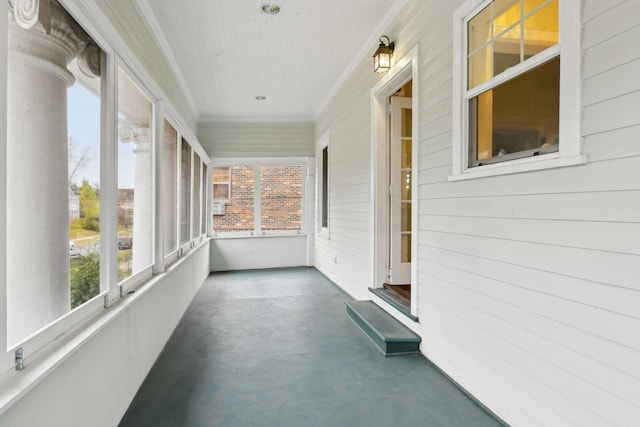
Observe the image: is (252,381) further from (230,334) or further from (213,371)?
(230,334)

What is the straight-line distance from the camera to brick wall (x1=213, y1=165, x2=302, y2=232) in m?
7.98

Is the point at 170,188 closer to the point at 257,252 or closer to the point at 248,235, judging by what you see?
the point at 248,235

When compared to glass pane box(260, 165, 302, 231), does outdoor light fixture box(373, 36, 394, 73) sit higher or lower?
higher

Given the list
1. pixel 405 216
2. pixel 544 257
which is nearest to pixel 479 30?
pixel 544 257

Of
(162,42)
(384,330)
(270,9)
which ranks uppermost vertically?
(270,9)

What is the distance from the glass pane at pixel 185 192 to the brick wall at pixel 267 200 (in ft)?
7.67

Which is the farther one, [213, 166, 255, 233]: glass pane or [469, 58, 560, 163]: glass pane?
[213, 166, 255, 233]: glass pane

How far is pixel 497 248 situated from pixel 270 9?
2995 millimetres

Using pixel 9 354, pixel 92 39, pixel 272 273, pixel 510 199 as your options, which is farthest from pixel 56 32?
pixel 272 273

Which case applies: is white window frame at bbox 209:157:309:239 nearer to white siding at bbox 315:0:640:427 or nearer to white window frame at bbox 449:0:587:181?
white siding at bbox 315:0:640:427

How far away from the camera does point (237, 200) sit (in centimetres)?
798

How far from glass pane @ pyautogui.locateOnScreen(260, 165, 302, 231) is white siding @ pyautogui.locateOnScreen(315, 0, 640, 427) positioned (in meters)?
5.09

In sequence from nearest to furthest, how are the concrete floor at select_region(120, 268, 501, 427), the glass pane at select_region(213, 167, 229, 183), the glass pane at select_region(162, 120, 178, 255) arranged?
1. the concrete floor at select_region(120, 268, 501, 427)
2. the glass pane at select_region(162, 120, 178, 255)
3. the glass pane at select_region(213, 167, 229, 183)

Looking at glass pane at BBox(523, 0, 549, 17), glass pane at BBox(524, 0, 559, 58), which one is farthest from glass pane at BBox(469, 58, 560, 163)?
glass pane at BBox(523, 0, 549, 17)
